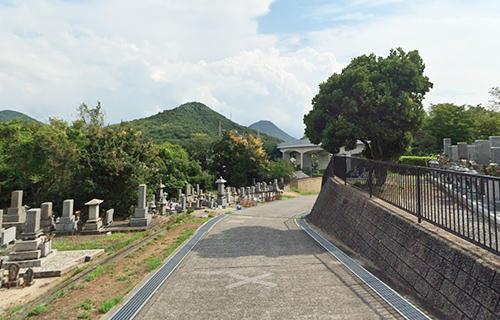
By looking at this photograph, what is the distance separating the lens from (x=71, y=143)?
19.4 m

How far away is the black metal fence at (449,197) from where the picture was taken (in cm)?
411

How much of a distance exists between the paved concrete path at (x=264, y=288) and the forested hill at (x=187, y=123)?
52181 mm

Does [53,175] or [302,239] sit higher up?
[53,175]

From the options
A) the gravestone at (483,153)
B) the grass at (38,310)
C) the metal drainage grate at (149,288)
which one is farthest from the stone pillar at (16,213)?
the gravestone at (483,153)

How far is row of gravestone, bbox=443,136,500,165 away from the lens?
442 inches

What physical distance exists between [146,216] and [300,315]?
1165 centimetres

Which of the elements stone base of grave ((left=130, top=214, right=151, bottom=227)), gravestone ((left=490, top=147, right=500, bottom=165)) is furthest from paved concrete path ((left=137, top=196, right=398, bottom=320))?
gravestone ((left=490, top=147, right=500, bottom=165))

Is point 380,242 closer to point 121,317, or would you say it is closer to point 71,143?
point 121,317

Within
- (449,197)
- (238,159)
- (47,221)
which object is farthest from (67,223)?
(238,159)

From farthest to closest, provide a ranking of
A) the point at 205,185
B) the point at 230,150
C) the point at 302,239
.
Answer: the point at 230,150 → the point at 205,185 → the point at 302,239

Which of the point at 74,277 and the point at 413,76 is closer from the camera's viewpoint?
the point at 74,277

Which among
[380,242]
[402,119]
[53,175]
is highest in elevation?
[402,119]

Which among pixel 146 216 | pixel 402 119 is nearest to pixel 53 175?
pixel 146 216

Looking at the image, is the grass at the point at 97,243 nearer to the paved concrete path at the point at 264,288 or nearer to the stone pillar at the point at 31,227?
the stone pillar at the point at 31,227
